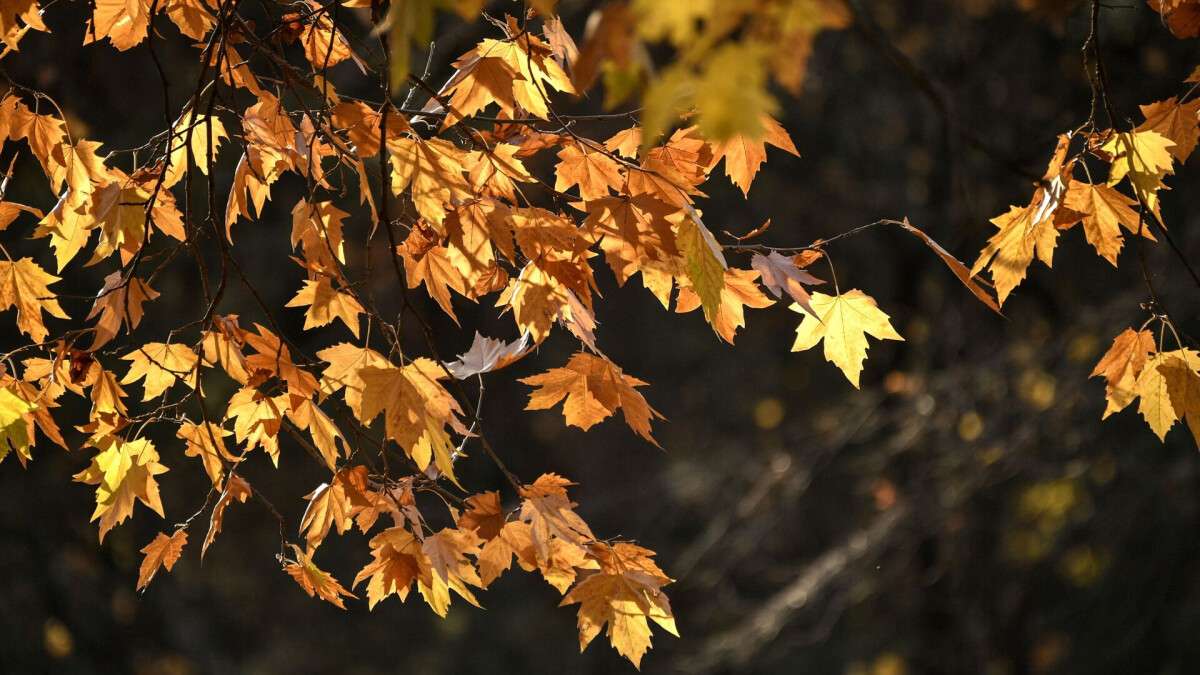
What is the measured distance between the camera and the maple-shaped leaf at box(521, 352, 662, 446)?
1713mm

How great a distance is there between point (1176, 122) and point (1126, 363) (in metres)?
0.35

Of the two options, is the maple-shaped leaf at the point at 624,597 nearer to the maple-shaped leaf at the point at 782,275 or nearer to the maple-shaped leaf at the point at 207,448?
the maple-shaped leaf at the point at 782,275

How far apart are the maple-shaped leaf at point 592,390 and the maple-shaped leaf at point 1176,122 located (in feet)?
2.62

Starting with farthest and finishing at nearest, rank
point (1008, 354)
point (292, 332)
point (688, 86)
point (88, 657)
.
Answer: point (292, 332) < point (88, 657) < point (1008, 354) < point (688, 86)

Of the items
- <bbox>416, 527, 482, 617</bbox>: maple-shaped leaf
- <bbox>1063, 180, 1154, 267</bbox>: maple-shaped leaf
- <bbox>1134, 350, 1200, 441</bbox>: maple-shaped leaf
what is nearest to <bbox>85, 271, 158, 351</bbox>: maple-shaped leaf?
<bbox>416, 527, 482, 617</bbox>: maple-shaped leaf

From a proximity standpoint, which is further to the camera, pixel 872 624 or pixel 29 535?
pixel 872 624

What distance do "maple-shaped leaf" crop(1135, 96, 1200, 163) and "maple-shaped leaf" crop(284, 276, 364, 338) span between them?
1.14 m

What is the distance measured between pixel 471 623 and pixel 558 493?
264 inches

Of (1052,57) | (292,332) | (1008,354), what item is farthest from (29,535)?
(1052,57)

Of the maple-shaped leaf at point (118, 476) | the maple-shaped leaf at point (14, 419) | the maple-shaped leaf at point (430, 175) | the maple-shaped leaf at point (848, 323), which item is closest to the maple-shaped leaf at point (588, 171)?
the maple-shaped leaf at point (430, 175)

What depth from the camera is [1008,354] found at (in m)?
4.93

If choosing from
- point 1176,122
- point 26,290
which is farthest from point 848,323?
point 26,290

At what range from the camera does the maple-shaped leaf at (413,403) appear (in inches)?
58.1

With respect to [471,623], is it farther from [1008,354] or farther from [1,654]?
[1008,354]
